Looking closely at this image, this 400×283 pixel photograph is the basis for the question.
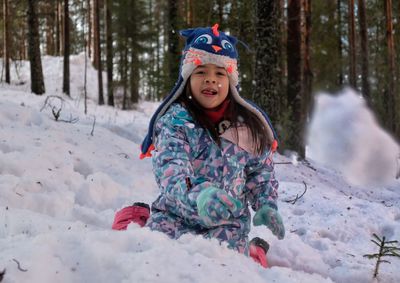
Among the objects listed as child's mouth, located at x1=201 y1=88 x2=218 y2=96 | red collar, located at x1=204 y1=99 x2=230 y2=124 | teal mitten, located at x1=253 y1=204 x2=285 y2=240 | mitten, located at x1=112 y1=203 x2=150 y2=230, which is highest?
child's mouth, located at x1=201 y1=88 x2=218 y2=96

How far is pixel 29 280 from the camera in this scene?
1.82m

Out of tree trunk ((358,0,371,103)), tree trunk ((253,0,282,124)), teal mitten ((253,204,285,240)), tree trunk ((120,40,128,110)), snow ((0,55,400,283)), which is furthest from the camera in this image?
tree trunk ((120,40,128,110))

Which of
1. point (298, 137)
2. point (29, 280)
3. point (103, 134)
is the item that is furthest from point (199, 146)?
point (298, 137)

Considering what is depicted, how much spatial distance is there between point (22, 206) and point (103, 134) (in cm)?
302

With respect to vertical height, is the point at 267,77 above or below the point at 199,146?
above

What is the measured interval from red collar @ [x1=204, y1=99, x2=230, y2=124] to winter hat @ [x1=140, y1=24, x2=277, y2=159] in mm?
129

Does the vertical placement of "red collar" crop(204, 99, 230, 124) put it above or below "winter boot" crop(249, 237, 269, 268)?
above

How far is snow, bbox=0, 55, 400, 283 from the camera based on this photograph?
1979 mm

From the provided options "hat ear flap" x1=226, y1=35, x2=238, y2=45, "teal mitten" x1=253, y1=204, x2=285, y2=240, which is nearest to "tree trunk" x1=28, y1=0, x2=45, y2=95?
"hat ear flap" x1=226, y1=35, x2=238, y2=45

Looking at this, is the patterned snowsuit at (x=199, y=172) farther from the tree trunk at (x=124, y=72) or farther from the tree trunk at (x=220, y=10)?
the tree trunk at (x=124, y=72)

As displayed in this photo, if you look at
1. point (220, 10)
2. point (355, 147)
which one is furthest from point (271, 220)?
point (220, 10)

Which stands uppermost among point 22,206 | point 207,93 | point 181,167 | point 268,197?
point 207,93

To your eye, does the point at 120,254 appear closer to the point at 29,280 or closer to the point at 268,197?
the point at 29,280

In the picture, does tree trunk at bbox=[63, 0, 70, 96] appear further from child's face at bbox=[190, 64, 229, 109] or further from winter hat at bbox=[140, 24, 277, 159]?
child's face at bbox=[190, 64, 229, 109]
